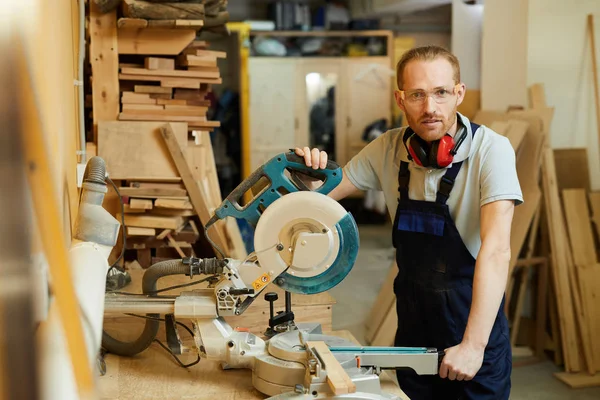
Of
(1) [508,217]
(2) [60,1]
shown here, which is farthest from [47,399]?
(2) [60,1]

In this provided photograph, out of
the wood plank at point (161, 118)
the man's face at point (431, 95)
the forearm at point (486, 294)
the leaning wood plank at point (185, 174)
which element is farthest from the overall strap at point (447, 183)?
the wood plank at point (161, 118)

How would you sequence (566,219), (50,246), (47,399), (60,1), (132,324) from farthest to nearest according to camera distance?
(566,219) → (60,1) → (132,324) → (50,246) → (47,399)

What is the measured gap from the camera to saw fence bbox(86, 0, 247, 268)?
3867mm

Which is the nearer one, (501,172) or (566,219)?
(501,172)

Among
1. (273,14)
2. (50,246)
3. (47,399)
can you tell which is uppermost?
(273,14)

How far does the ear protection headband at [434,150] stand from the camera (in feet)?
6.54

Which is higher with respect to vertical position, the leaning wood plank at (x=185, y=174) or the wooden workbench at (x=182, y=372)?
the leaning wood plank at (x=185, y=174)

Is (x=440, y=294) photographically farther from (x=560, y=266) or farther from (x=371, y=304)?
(x=371, y=304)

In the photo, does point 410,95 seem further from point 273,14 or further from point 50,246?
point 273,14

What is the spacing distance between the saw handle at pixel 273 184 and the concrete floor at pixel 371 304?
2.76 m

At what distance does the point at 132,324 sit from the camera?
2184 millimetres

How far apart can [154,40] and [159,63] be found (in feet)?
0.45

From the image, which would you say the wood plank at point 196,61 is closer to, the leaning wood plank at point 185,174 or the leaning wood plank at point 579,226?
the leaning wood plank at point 185,174

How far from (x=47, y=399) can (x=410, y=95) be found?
1.49 m
